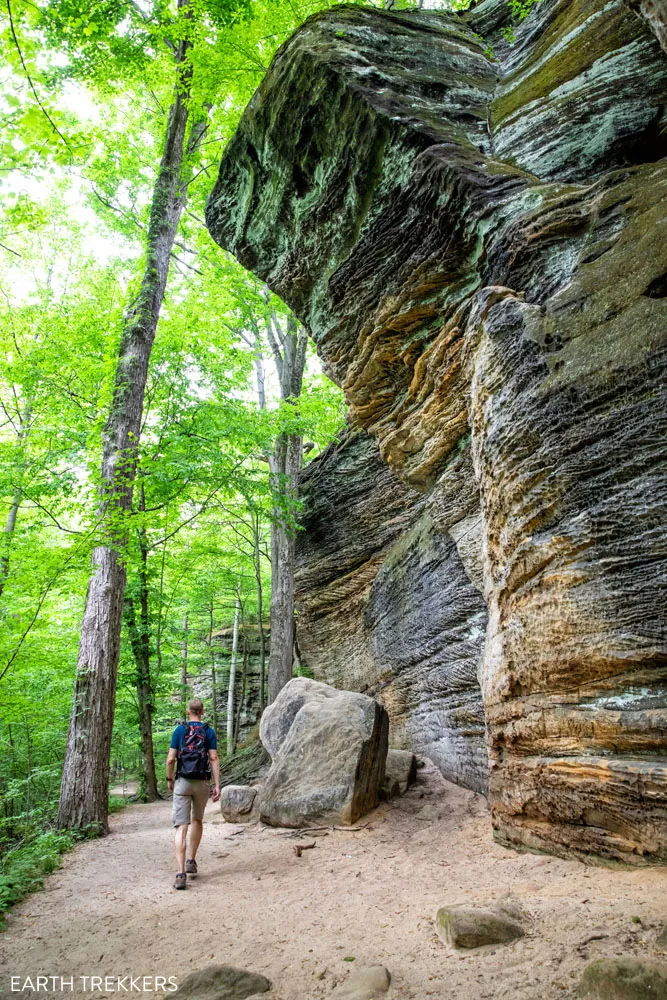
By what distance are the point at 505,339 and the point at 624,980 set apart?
4860 millimetres

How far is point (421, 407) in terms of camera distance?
27.1 feet

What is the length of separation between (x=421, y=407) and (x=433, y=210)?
8.70 ft

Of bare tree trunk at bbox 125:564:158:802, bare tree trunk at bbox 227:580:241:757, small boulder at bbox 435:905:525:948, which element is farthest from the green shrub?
bare tree trunk at bbox 227:580:241:757

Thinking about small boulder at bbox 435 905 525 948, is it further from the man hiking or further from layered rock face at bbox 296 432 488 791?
layered rock face at bbox 296 432 488 791

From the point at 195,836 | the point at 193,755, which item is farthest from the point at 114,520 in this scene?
the point at 195,836

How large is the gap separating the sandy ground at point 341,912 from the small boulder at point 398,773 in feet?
2.04

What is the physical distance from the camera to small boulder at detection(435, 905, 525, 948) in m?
3.23

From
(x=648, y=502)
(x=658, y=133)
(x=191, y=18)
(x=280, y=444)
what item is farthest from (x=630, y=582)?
(x=191, y=18)

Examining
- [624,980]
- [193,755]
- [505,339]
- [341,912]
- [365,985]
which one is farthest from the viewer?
[193,755]

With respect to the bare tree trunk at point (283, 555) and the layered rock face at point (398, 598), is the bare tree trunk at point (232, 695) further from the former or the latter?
the layered rock face at point (398, 598)

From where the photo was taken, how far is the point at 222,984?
3.17 metres

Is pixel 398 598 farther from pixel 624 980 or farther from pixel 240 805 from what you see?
pixel 624 980

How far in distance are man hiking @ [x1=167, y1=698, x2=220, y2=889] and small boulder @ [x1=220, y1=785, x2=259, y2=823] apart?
2.45 m

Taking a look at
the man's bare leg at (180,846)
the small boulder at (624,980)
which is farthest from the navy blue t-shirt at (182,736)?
the small boulder at (624,980)
